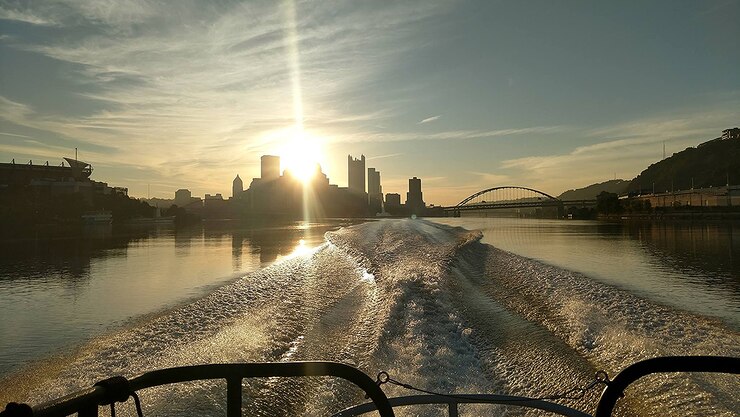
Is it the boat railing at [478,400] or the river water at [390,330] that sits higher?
the boat railing at [478,400]

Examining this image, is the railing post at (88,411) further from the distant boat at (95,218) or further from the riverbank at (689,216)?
the distant boat at (95,218)

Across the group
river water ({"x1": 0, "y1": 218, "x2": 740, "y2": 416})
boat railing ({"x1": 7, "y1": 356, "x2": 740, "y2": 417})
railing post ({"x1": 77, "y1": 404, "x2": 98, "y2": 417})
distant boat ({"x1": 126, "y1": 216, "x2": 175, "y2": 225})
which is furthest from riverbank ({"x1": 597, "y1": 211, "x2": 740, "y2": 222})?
distant boat ({"x1": 126, "y1": 216, "x2": 175, "y2": 225})

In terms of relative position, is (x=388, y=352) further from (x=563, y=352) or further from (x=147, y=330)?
(x=147, y=330)

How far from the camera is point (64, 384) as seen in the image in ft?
24.1

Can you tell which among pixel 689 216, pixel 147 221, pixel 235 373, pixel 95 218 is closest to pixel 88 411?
pixel 235 373

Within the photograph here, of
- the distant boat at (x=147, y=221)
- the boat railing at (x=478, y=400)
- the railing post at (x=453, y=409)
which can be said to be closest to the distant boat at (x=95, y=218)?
the distant boat at (x=147, y=221)

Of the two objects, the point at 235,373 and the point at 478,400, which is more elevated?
the point at 235,373

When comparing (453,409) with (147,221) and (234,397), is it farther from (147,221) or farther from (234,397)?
(147,221)

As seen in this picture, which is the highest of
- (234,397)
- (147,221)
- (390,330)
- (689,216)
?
(147,221)

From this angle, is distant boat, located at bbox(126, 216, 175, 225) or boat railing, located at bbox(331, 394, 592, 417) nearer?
boat railing, located at bbox(331, 394, 592, 417)

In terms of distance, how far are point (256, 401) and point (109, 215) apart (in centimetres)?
12270

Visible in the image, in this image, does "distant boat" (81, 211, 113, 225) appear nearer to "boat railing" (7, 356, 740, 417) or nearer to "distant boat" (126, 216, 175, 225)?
"distant boat" (126, 216, 175, 225)

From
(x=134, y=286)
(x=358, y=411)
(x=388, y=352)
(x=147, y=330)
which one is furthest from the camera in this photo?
(x=134, y=286)

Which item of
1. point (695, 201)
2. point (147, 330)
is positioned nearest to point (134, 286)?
point (147, 330)
